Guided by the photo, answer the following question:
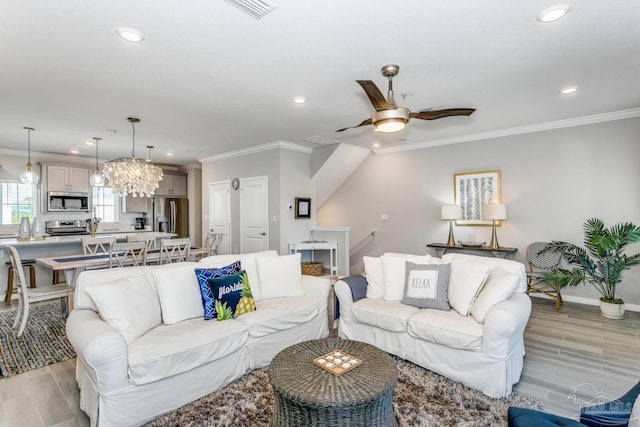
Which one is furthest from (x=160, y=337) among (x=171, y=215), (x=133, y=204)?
(x=171, y=215)

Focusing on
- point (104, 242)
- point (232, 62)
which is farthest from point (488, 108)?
point (104, 242)

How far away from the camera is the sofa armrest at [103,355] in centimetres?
190

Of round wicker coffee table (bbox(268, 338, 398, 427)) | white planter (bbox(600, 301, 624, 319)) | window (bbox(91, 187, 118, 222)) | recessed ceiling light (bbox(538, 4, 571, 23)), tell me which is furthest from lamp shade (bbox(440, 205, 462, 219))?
window (bbox(91, 187, 118, 222))

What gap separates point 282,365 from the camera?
1.94m

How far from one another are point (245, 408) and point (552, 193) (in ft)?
16.9

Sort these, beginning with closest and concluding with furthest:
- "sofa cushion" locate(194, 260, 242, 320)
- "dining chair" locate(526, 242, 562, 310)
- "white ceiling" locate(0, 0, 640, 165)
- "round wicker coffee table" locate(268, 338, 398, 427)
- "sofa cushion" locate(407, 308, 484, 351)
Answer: "round wicker coffee table" locate(268, 338, 398, 427)
"white ceiling" locate(0, 0, 640, 165)
"sofa cushion" locate(407, 308, 484, 351)
"sofa cushion" locate(194, 260, 242, 320)
"dining chair" locate(526, 242, 562, 310)

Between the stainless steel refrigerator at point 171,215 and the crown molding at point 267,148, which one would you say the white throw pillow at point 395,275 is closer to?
the crown molding at point 267,148

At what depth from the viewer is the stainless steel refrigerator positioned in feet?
28.0

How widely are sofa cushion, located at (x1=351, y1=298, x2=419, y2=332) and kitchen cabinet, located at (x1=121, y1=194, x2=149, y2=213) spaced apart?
23.5 ft

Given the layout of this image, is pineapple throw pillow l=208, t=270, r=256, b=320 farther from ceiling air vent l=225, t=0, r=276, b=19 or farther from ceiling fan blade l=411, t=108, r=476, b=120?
ceiling fan blade l=411, t=108, r=476, b=120

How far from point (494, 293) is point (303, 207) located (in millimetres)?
4330

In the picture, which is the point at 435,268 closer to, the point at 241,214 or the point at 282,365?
the point at 282,365

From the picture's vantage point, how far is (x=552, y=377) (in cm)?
266

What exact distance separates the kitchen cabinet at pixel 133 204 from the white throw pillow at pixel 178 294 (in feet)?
20.9
